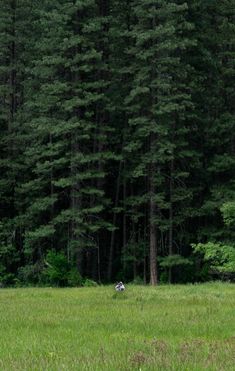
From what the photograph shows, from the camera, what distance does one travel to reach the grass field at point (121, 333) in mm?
7621

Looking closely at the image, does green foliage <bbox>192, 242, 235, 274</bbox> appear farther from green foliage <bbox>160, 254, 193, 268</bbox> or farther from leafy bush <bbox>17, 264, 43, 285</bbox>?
leafy bush <bbox>17, 264, 43, 285</bbox>

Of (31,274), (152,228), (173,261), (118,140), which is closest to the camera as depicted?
(152,228)

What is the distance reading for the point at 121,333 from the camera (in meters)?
11.1

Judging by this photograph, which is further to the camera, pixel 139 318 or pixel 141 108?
pixel 141 108

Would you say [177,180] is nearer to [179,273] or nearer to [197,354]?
[179,273]

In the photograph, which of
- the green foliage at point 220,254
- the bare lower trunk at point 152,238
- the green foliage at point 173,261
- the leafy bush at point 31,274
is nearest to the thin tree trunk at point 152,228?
the bare lower trunk at point 152,238

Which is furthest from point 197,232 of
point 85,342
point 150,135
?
point 85,342

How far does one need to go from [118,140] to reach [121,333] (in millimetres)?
28117

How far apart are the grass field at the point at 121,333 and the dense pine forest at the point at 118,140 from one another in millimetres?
14572

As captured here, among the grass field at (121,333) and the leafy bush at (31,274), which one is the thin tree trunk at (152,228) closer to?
the leafy bush at (31,274)

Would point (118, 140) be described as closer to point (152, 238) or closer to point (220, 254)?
point (152, 238)

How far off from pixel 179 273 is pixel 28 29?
18.8m

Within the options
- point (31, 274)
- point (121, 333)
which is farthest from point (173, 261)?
point (121, 333)

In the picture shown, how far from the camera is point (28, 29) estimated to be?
42.1m
